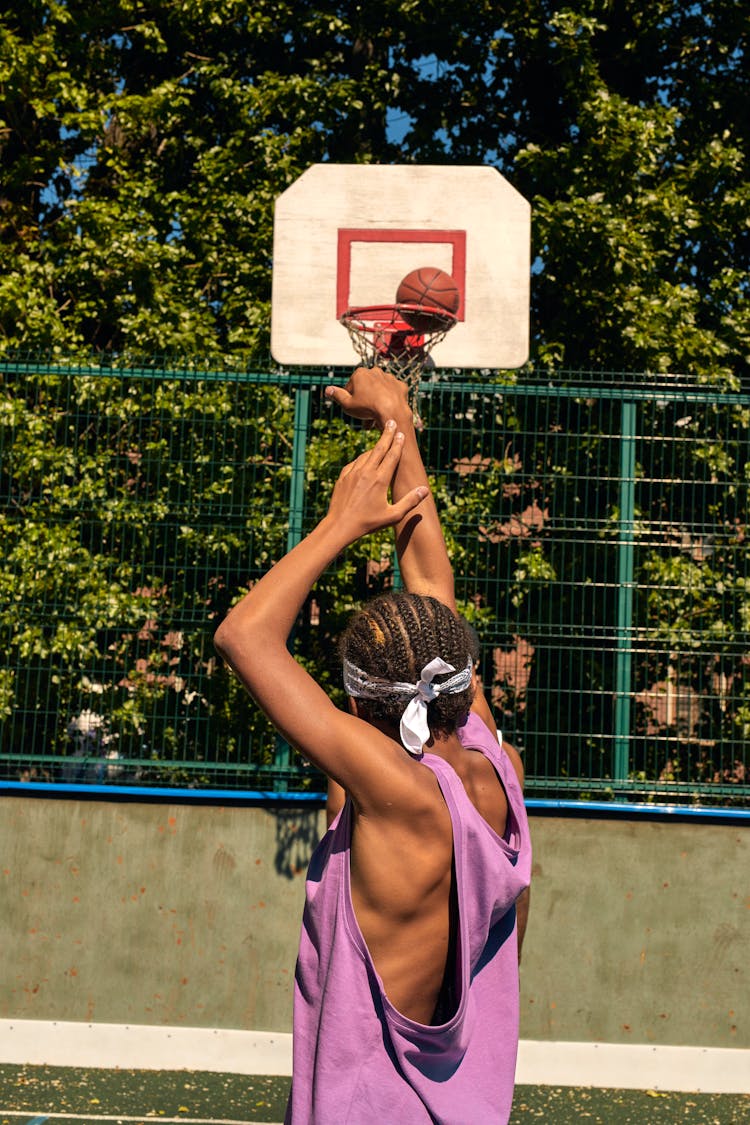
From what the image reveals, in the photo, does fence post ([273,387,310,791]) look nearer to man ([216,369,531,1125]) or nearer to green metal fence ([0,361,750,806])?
green metal fence ([0,361,750,806])

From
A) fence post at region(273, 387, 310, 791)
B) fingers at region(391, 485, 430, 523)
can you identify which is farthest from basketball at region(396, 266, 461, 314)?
fingers at region(391, 485, 430, 523)

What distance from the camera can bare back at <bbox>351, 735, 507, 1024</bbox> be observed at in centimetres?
212

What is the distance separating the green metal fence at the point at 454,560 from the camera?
6262 mm

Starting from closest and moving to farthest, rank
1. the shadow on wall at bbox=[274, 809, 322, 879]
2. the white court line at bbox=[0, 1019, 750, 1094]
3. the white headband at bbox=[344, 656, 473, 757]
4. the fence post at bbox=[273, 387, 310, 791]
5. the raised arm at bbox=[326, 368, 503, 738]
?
the white headband at bbox=[344, 656, 473, 757]
the raised arm at bbox=[326, 368, 503, 738]
the white court line at bbox=[0, 1019, 750, 1094]
the shadow on wall at bbox=[274, 809, 322, 879]
the fence post at bbox=[273, 387, 310, 791]

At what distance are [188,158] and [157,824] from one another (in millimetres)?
6912

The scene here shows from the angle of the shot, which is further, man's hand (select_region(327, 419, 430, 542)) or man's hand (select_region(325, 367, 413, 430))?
man's hand (select_region(325, 367, 413, 430))

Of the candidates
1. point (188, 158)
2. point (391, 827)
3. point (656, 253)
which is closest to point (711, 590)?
point (656, 253)

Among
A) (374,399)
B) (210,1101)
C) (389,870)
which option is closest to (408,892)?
(389,870)

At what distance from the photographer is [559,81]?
35.2 ft

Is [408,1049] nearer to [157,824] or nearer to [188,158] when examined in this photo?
[157,824]

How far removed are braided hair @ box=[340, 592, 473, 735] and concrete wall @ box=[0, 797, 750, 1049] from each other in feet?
13.1

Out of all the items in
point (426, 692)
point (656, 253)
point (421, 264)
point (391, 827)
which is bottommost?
point (391, 827)

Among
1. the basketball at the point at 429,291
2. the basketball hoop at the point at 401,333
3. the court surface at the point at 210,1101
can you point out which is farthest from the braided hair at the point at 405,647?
the court surface at the point at 210,1101

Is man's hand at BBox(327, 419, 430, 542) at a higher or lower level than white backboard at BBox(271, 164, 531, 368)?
lower
